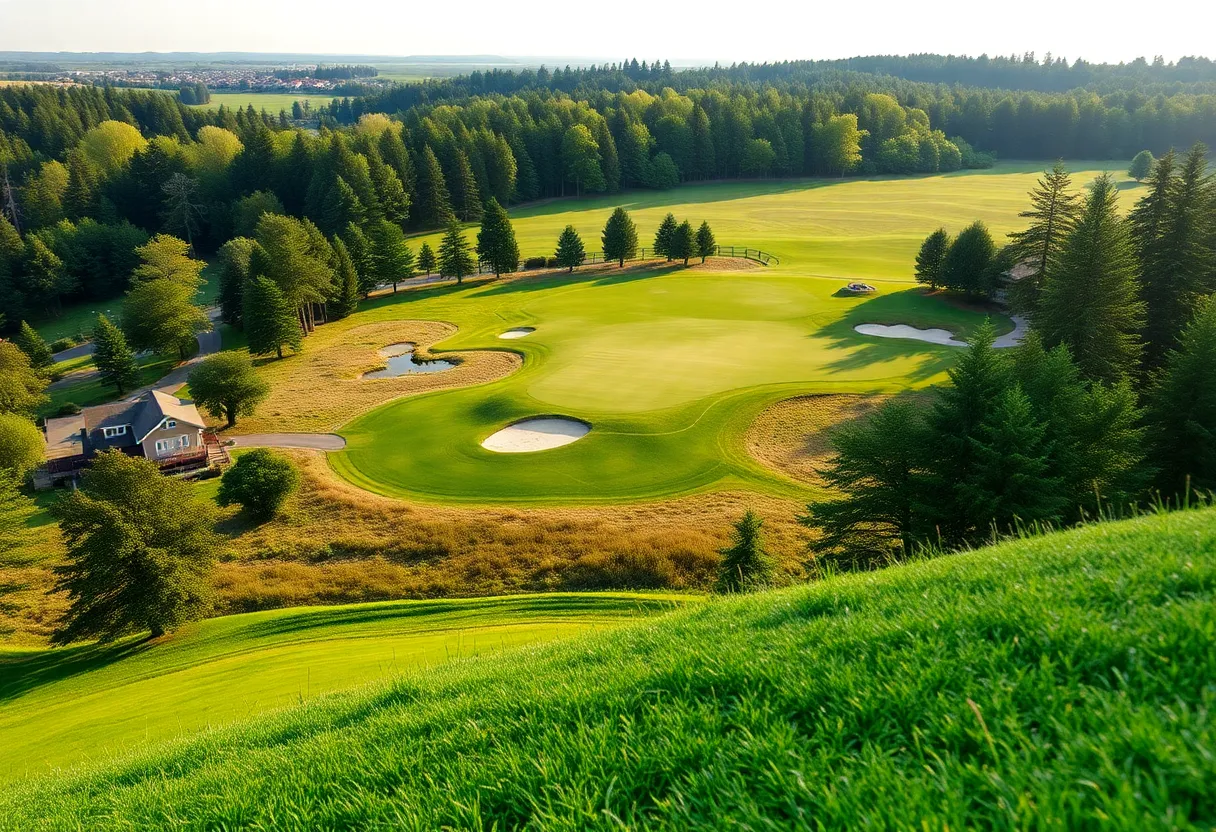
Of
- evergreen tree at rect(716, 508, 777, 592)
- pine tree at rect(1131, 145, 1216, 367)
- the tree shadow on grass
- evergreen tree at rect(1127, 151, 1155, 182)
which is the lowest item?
the tree shadow on grass

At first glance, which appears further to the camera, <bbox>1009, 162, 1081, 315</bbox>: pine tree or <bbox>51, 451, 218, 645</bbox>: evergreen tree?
<bbox>1009, 162, 1081, 315</bbox>: pine tree

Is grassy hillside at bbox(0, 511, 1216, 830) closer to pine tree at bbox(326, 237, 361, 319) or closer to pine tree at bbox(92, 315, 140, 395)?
pine tree at bbox(92, 315, 140, 395)

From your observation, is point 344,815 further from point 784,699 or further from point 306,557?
point 306,557

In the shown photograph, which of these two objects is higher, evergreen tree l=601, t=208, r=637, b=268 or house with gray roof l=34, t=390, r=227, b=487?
evergreen tree l=601, t=208, r=637, b=268

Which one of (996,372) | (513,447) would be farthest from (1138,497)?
(513,447)

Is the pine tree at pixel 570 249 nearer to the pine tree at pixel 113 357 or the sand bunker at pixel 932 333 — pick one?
the sand bunker at pixel 932 333

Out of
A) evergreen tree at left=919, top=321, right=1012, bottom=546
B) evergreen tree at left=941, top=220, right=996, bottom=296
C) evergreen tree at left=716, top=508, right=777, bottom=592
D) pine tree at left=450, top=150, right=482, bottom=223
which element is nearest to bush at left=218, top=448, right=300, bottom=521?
evergreen tree at left=716, top=508, right=777, bottom=592
